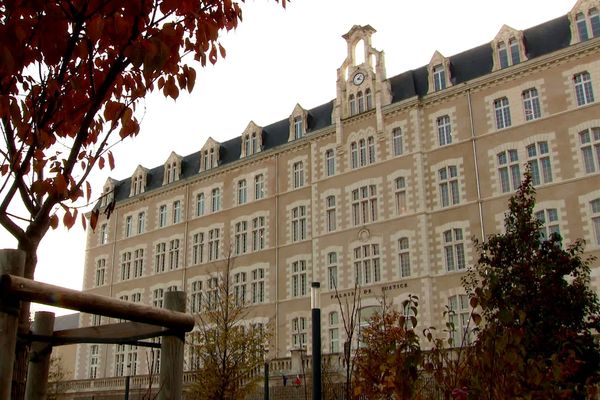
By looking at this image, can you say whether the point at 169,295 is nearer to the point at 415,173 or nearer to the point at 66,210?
the point at 66,210

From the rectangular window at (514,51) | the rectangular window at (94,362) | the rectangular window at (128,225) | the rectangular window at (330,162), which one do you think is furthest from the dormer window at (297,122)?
the rectangular window at (94,362)

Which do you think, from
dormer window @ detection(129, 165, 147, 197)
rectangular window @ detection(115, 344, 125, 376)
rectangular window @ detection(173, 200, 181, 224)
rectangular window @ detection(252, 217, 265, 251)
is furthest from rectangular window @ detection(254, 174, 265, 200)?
rectangular window @ detection(115, 344, 125, 376)

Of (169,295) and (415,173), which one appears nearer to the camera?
(169,295)

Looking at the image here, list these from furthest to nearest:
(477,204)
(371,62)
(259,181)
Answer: (259,181), (371,62), (477,204)

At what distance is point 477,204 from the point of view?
31.1 m

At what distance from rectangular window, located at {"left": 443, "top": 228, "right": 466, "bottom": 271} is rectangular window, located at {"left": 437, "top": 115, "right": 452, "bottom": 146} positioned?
4677mm

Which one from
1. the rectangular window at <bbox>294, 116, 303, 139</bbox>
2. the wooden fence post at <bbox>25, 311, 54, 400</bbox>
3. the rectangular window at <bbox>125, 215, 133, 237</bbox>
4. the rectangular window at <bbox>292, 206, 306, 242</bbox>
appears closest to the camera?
the wooden fence post at <bbox>25, 311, 54, 400</bbox>

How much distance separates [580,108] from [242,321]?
21.5 meters

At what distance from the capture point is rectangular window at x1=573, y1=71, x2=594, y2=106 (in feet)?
96.4

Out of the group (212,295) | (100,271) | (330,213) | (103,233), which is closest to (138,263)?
(100,271)

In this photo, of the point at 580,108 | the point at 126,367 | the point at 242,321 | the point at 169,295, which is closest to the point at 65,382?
the point at 126,367

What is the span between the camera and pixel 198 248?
1715 inches

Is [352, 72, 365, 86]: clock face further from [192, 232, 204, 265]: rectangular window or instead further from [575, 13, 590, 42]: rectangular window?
[192, 232, 204, 265]: rectangular window

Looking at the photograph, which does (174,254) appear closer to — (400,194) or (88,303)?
(400,194)
